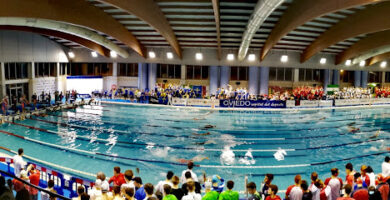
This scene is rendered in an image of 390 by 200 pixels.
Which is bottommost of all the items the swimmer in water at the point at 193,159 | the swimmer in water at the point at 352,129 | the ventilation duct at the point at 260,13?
the swimmer in water at the point at 193,159

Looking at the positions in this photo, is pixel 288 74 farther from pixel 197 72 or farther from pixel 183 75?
pixel 183 75

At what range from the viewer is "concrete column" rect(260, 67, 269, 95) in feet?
91.9

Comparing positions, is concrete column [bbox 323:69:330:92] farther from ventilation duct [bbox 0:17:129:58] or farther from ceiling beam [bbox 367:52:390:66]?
ventilation duct [bbox 0:17:129:58]

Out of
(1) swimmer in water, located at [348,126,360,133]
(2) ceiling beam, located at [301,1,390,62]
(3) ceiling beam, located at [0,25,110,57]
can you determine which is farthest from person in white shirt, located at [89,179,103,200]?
(2) ceiling beam, located at [301,1,390,62]

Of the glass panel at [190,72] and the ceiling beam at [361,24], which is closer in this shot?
the ceiling beam at [361,24]

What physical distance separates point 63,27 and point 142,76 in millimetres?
11736

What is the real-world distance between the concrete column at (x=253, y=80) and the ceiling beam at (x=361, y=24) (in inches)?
276

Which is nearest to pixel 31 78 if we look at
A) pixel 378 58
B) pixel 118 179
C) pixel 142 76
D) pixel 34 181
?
pixel 142 76

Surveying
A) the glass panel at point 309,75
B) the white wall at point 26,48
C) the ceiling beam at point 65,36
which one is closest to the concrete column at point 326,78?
the glass panel at point 309,75

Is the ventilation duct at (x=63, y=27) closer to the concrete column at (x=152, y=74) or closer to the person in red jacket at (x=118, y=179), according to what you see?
the concrete column at (x=152, y=74)

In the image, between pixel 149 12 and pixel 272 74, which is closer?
pixel 149 12

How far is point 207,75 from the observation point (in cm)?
2941

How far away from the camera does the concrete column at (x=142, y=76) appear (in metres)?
28.5

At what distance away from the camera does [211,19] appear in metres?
19.0
